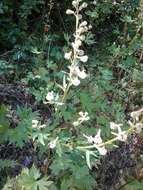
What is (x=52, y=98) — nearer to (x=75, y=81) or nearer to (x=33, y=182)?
(x=75, y=81)

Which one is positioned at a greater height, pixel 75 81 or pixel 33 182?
pixel 75 81

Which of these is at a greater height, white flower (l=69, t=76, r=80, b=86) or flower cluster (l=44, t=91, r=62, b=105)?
white flower (l=69, t=76, r=80, b=86)

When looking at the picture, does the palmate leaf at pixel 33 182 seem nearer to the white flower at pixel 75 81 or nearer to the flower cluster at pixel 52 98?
the flower cluster at pixel 52 98

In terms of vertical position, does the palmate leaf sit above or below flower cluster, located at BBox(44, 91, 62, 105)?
below

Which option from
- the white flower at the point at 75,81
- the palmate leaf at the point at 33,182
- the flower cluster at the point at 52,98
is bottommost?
the palmate leaf at the point at 33,182

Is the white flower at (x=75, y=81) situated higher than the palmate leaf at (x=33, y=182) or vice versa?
the white flower at (x=75, y=81)

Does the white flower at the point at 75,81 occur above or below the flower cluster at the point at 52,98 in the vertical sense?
above

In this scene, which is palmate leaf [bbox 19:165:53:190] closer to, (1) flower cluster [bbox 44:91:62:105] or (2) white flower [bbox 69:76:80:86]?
(1) flower cluster [bbox 44:91:62:105]

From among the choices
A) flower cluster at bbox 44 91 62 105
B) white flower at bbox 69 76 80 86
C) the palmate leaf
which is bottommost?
the palmate leaf

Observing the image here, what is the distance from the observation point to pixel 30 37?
3.89 metres

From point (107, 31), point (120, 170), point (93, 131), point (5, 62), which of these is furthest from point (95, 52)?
point (93, 131)

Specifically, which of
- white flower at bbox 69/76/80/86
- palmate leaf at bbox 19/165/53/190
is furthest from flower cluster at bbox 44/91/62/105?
palmate leaf at bbox 19/165/53/190

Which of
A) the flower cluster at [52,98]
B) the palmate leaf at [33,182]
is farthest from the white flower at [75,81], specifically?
the palmate leaf at [33,182]

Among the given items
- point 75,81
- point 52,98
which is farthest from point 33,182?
point 75,81
